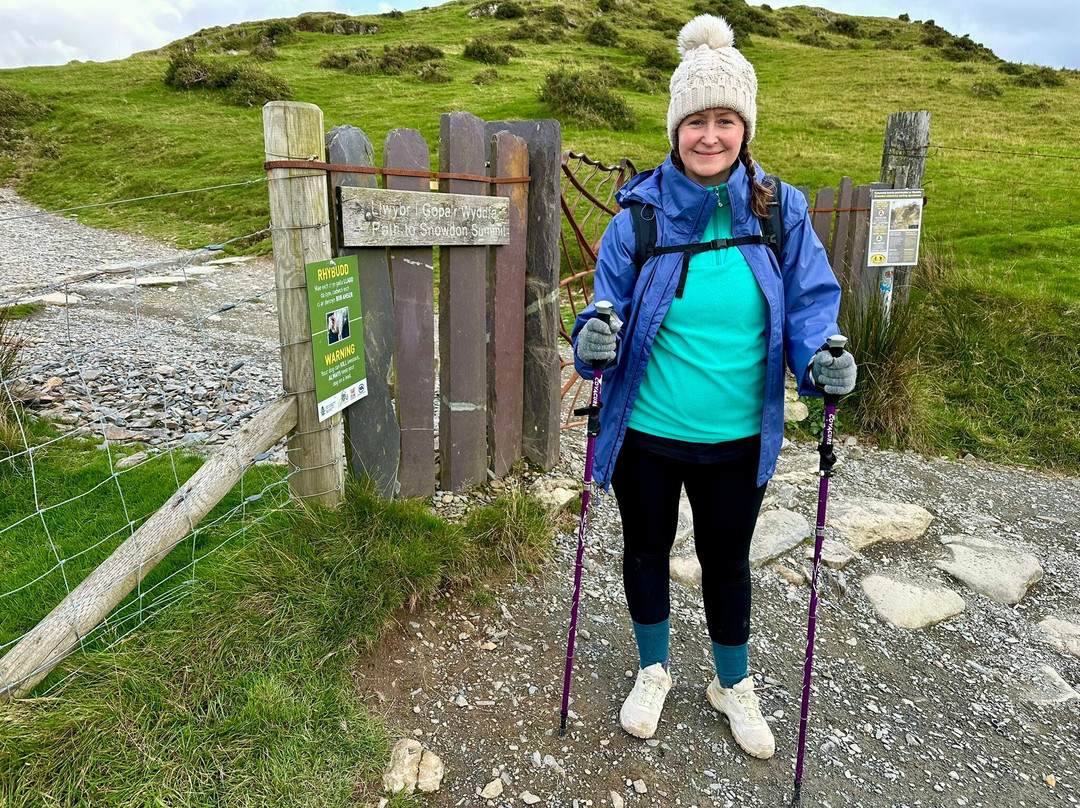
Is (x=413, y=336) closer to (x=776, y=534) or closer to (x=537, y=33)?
(x=776, y=534)

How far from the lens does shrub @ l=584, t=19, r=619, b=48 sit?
3594 cm

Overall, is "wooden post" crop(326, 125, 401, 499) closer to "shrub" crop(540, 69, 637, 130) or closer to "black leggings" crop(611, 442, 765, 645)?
"black leggings" crop(611, 442, 765, 645)

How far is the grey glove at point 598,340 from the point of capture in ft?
8.20

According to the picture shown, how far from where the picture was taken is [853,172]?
17.7 m

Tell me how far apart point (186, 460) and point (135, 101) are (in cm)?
2809

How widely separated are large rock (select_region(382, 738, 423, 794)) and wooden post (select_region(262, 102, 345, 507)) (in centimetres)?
131

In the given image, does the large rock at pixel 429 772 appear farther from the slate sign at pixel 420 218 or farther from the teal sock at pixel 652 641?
the slate sign at pixel 420 218

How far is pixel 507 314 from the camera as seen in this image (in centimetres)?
446

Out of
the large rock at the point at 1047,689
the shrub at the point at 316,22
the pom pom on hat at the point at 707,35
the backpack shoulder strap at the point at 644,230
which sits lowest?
the large rock at the point at 1047,689

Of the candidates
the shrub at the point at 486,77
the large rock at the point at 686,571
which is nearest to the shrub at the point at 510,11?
the shrub at the point at 486,77

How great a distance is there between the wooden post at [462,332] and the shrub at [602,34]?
3613 centimetres

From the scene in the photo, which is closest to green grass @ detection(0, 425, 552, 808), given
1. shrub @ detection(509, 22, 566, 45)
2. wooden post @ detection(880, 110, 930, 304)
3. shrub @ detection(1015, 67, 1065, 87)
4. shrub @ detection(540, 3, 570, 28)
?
wooden post @ detection(880, 110, 930, 304)

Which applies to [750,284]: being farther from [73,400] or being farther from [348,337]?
[73,400]

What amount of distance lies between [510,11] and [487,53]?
1345 cm
